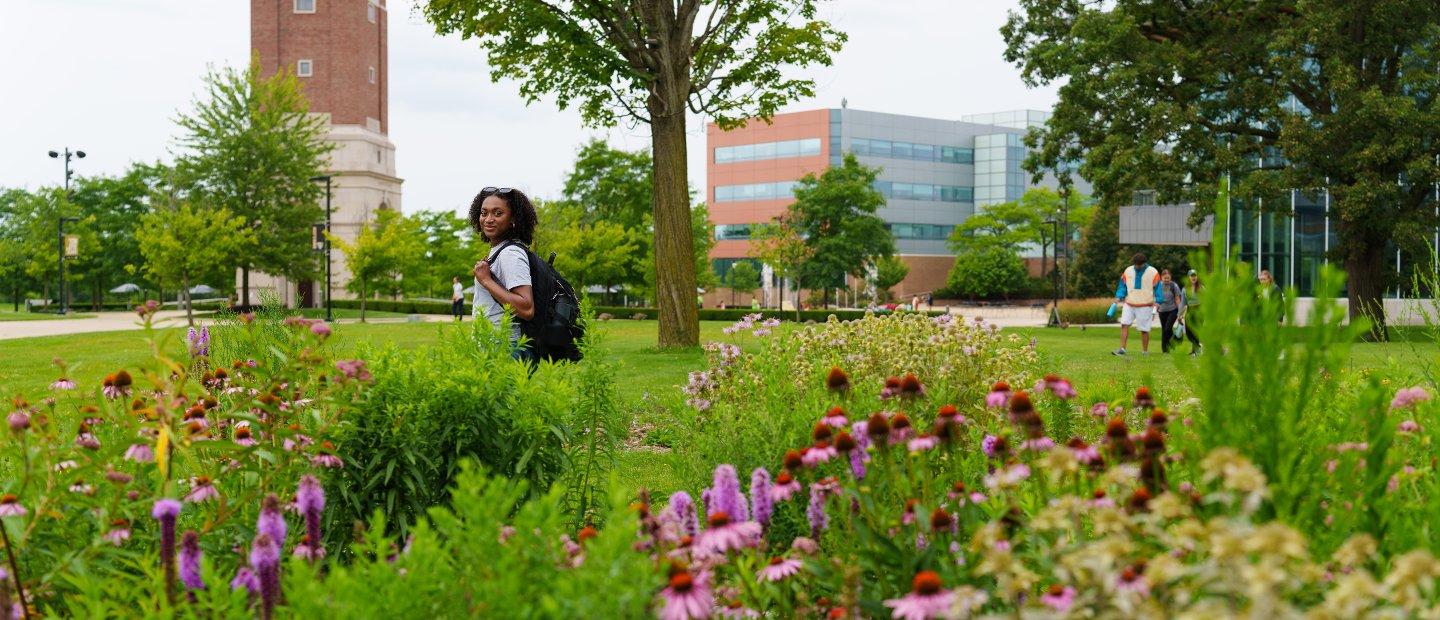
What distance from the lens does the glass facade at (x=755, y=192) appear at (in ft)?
264

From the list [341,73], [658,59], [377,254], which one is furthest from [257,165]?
[658,59]

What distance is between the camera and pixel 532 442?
12.6ft

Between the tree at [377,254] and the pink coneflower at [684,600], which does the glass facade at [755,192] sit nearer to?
the tree at [377,254]

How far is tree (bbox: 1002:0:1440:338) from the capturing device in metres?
23.3

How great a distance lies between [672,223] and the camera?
17.1 meters

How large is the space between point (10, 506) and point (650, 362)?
12.6 metres

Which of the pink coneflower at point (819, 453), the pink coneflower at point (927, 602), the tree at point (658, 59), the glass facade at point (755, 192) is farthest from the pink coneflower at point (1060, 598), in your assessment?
the glass facade at point (755, 192)

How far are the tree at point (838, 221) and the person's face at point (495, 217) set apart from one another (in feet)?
177

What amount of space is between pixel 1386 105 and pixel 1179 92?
4.28 m

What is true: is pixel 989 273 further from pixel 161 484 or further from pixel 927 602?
pixel 927 602

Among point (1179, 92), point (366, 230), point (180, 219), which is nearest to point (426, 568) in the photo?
point (1179, 92)

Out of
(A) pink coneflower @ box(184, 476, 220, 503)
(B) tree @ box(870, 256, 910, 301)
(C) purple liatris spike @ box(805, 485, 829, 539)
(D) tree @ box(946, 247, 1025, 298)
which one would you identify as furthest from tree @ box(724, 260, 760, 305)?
(C) purple liatris spike @ box(805, 485, 829, 539)

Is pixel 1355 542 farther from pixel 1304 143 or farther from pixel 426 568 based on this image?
pixel 1304 143

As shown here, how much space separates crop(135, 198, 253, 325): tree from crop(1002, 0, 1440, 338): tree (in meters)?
25.0
